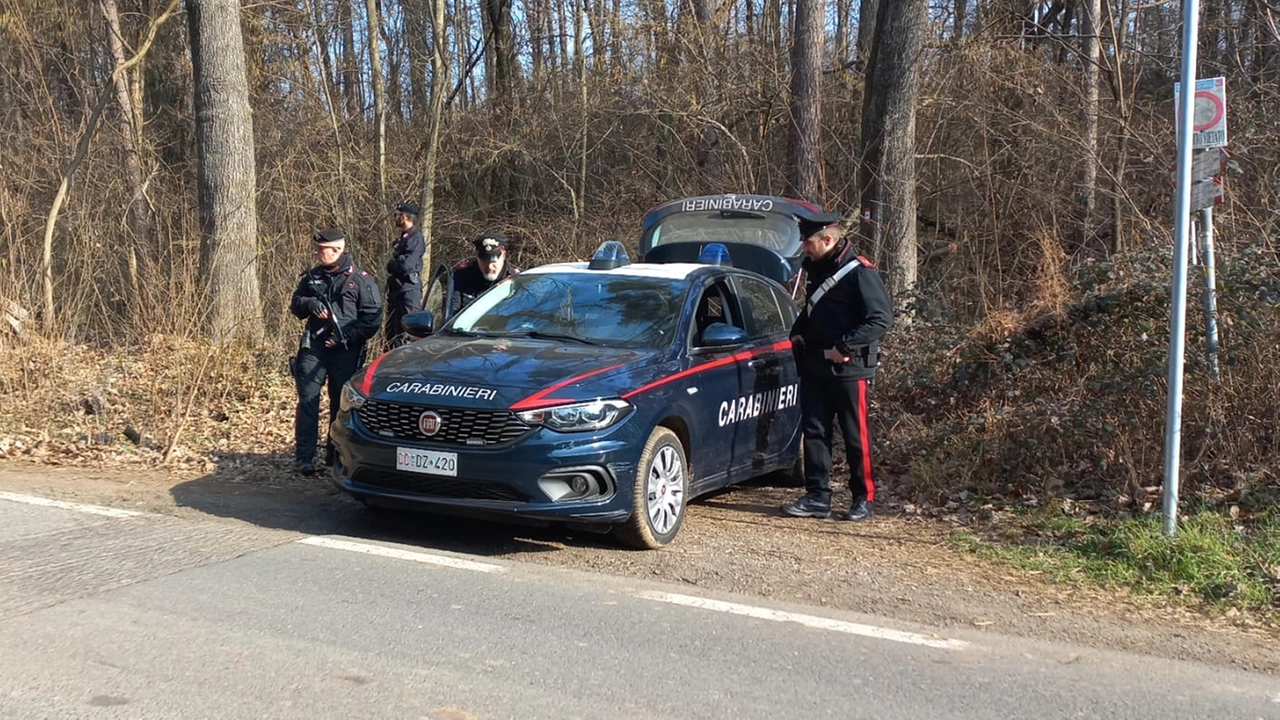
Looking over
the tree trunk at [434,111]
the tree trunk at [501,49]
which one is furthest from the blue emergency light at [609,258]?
the tree trunk at [501,49]

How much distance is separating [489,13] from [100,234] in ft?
37.3

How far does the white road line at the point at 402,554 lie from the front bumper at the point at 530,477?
10.3 inches

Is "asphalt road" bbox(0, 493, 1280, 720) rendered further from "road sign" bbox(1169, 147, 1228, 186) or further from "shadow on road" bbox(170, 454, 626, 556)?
"road sign" bbox(1169, 147, 1228, 186)

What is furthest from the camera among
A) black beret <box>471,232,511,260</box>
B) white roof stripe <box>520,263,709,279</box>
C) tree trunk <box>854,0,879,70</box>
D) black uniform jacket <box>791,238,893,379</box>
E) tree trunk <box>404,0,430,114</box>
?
tree trunk <box>404,0,430,114</box>

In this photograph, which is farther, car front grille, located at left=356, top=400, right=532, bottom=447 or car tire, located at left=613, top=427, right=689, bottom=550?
car tire, located at left=613, top=427, right=689, bottom=550

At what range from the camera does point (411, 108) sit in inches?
874

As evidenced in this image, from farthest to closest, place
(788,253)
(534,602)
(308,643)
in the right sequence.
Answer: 1. (788,253)
2. (534,602)
3. (308,643)

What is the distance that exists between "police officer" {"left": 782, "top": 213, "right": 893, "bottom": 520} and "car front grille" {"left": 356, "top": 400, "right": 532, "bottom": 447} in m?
2.22

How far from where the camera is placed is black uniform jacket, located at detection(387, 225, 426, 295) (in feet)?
33.4

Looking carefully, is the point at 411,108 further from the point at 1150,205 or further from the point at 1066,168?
→ the point at 1150,205

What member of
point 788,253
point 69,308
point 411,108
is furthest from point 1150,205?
point 411,108

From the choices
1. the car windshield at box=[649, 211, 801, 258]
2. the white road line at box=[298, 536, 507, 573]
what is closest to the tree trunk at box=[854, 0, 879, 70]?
the car windshield at box=[649, 211, 801, 258]

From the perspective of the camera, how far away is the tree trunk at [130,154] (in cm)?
1401

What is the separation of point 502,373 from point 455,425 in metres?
0.43
